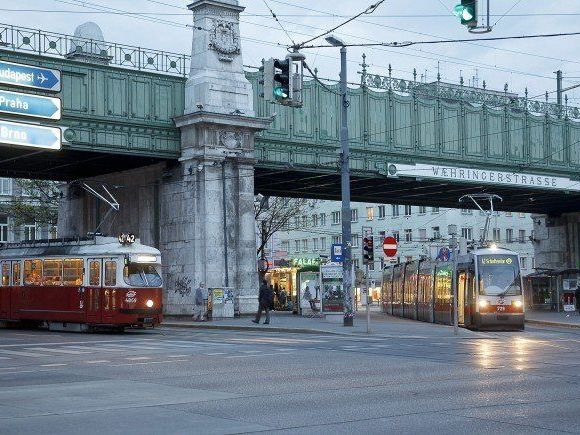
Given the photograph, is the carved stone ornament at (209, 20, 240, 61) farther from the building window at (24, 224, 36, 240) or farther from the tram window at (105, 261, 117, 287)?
the building window at (24, 224, 36, 240)

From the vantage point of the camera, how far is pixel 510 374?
17109 mm

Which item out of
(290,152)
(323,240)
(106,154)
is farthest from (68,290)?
(323,240)

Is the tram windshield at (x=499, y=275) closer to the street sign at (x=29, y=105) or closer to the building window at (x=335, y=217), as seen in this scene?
the street sign at (x=29, y=105)

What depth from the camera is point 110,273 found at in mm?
33719

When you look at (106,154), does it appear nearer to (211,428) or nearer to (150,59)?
(150,59)

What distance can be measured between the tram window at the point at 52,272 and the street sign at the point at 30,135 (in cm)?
402

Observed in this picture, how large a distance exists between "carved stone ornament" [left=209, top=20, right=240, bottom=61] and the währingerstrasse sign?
10.5m

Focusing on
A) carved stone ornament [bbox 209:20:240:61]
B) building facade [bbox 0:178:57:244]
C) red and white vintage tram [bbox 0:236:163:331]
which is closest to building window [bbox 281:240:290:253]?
building facade [bbox 0:178:57:244]

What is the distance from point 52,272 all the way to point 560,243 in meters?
42.1

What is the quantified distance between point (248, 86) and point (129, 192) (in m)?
7.91

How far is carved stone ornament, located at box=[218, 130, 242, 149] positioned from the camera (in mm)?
42125

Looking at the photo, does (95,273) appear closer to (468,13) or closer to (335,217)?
(468,13)

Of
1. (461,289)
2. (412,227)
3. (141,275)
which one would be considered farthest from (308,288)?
(412,227)

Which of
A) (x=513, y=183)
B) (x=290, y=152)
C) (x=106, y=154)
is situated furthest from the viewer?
(x=513, y=183)
